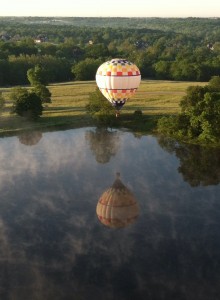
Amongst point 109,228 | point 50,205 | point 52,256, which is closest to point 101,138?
point 50,205

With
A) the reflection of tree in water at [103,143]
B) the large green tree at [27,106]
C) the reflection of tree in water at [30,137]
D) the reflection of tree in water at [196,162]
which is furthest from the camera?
the large green tree at [27,106]

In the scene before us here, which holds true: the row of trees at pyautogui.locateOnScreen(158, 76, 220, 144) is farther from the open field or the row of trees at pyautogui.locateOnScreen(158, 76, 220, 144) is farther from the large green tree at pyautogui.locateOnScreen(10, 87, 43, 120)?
the large green tree at pyautogui.locateOnScreen(10, 87, 43, 120)

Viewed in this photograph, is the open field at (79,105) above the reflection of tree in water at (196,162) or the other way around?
the other way around

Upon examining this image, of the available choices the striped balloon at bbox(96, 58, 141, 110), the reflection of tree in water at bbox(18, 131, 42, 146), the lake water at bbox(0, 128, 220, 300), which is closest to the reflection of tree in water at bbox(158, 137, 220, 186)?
the lake water at bbox(0, 128, 220, 300)

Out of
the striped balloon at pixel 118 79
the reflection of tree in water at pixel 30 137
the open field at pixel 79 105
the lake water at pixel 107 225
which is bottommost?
the open field at pixel 79 105

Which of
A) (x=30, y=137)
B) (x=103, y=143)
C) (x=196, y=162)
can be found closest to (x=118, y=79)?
(x=103, y=143)

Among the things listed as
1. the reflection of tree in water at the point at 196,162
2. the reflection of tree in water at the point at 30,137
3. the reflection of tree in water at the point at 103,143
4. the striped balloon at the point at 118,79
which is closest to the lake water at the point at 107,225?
the reflection of tree in water at the point at 196,162

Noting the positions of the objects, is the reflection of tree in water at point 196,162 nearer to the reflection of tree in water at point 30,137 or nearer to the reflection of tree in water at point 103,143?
the reflection of tree in water at point 103,143
